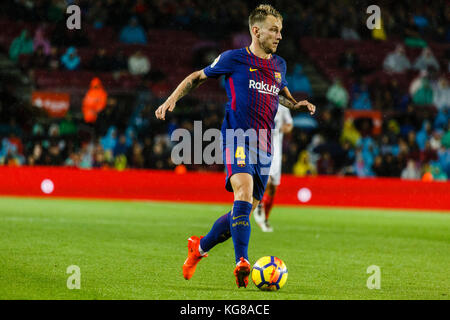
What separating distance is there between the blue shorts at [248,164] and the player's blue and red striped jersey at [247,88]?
0.60 feet

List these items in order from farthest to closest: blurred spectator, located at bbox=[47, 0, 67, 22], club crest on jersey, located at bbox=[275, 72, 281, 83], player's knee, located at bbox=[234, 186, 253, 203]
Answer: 1. blurred spectator, located at bbox=[47, 0, 67, 22]
2. club crest on jersey, located at bbox=[275, 72, 281, 83]
3. player's knee, located at bbox=[234, 186, 253, 203]

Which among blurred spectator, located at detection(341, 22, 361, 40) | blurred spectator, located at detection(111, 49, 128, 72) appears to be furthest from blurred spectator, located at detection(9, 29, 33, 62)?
blurred spectator, located at detection(341, 22, 361, 40)

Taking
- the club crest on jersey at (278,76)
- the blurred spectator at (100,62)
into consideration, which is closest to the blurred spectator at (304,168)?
the blurred spectator at (100,62)

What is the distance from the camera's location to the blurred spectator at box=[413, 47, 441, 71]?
1004 inches

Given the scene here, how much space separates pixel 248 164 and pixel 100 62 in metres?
16.4

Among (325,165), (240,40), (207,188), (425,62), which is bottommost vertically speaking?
(207,188)

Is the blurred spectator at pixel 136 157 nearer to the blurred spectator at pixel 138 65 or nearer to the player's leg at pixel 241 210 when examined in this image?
the blurred spectator at pixel 138 65

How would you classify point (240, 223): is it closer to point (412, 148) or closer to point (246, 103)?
point (246, 103)

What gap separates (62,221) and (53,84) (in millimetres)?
10507

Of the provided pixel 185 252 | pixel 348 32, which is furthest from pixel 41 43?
pixel 185 252

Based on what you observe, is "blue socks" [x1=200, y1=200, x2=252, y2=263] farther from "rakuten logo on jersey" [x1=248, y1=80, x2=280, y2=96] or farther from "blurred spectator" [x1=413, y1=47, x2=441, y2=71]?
"blurred spectator" [x1=413, y1=47, x2=441, y2=71]

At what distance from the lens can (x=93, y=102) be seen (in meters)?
20.6

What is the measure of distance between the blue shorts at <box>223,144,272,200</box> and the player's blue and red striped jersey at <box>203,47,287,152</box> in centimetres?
18

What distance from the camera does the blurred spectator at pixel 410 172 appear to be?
1950 centimetres
